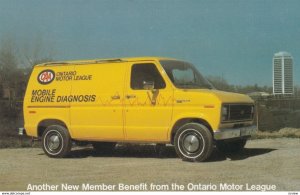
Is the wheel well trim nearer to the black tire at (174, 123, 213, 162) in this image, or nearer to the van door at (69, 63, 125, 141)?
the van door at (69, 63, 125, 141)

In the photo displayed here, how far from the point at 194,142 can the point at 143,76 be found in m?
Answer: 1.70

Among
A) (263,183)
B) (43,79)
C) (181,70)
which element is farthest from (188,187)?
(43,79)

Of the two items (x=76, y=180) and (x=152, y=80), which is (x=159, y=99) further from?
(x=76, y=180)

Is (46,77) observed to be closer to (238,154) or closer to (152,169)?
(152,169)

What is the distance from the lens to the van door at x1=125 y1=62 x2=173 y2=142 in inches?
413

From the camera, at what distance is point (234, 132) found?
33.9ft

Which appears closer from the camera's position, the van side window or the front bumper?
the front bumper

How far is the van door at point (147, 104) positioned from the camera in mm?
10492

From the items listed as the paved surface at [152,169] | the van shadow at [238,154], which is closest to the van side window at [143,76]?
the paved surface at [152,169]

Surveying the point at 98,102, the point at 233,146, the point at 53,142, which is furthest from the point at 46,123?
the point at 233,146

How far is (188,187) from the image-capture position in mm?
7387

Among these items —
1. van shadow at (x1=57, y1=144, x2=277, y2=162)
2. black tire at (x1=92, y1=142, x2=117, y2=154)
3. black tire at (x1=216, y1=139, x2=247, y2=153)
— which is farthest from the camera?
black tire at (x1=92, y1=142, x2=117, y2=154)

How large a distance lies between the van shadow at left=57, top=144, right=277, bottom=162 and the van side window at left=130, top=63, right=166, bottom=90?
154 cm

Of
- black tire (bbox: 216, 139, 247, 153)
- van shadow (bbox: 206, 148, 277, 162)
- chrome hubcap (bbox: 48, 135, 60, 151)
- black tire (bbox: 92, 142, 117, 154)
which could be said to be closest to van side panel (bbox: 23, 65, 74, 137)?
chrome hubcap (bbox: 48, 135, 60, 151)
